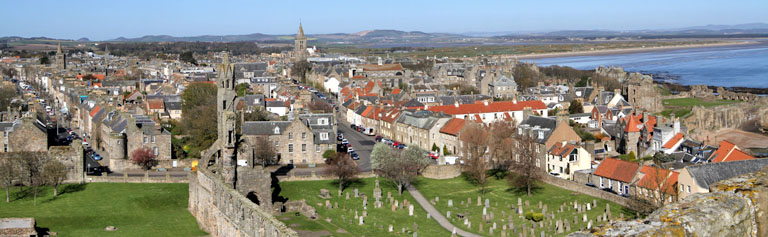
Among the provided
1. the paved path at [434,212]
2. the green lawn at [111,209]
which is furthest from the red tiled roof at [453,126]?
the green lawn at [111,209]

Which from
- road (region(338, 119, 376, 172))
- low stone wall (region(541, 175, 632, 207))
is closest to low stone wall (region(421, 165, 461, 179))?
road (region(338, 119, 376, 172))

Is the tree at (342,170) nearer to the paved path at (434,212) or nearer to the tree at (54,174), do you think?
the paved path at (434,212)

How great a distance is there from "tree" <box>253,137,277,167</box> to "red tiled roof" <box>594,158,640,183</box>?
22.4 meters

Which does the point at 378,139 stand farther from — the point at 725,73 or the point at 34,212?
the point at 725,73

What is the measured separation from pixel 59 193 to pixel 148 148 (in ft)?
39.3

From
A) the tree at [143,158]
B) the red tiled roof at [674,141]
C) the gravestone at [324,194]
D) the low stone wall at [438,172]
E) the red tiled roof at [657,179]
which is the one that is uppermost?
the red tiled roof at [674,141]

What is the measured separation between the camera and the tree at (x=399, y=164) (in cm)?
4659

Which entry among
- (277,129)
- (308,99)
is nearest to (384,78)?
(308,99)

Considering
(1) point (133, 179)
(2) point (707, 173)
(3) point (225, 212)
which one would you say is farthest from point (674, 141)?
(1) point (133, 179)

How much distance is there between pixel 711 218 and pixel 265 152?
162 feet

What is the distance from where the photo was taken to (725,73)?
532 ft

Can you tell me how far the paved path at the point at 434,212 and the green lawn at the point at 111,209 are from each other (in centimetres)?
1178

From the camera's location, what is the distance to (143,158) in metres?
53.1

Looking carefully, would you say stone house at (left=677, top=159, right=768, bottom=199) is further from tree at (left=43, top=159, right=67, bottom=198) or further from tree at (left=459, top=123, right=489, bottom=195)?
tree at (left=43, top=159, right=67, bottom=198)
